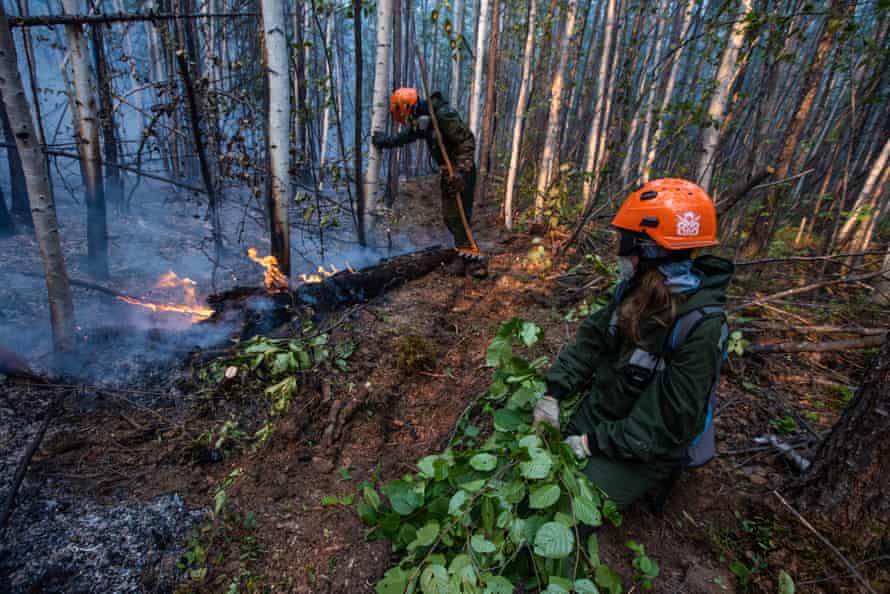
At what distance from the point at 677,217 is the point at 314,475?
2.70 m

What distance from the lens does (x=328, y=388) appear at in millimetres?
3316

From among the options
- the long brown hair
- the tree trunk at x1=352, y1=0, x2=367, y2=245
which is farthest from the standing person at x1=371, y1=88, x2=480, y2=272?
the long brown hair

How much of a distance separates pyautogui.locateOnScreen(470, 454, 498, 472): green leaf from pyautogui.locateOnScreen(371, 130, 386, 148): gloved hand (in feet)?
16.7

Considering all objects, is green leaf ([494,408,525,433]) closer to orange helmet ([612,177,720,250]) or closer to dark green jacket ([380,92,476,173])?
orange helmet ([612,177,720,250])

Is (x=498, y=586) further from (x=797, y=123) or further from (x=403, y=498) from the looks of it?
(x=797, y=123)

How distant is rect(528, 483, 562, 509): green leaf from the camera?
1.42 m

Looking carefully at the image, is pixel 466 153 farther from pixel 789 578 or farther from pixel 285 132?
pixel 789 578

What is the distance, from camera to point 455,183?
19.5 feet

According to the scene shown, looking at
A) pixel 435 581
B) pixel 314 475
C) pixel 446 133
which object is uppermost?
pixel 446 133

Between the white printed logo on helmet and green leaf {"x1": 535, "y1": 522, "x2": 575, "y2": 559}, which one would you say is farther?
the white printed logo on helmet

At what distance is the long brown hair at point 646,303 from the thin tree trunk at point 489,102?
7393 mm

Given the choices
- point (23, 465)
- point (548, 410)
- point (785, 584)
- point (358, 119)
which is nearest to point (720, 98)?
point (358, 119)

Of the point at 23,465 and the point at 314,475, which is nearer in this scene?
the point at 23,465

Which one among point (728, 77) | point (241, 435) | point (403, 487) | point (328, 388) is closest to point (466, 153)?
point (728, 77)
